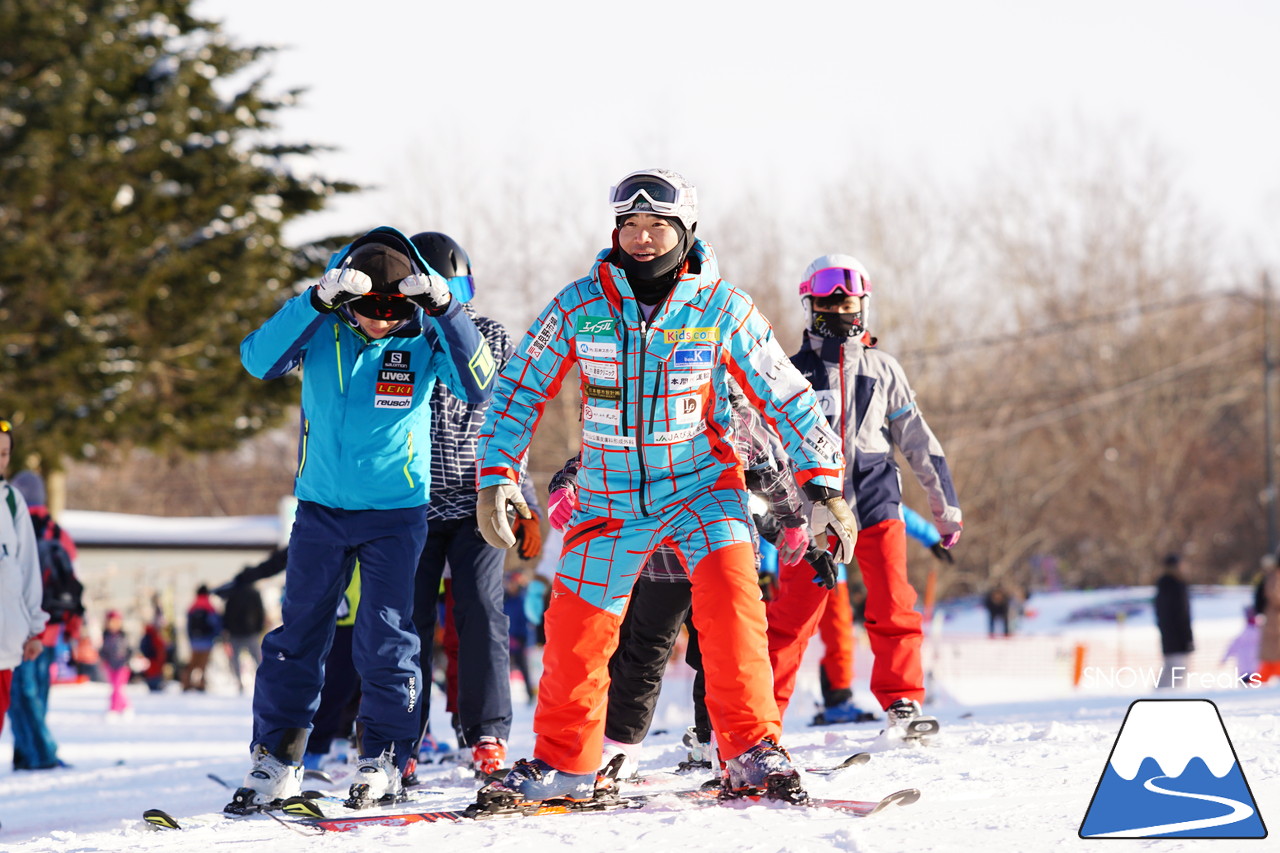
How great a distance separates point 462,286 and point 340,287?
1233mm

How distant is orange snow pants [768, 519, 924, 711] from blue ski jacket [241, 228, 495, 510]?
1.70m

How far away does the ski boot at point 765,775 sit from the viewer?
3896mm

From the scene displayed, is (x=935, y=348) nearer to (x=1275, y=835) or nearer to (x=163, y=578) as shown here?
(x=163, y=578)

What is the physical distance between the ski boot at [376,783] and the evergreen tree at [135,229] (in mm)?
18491

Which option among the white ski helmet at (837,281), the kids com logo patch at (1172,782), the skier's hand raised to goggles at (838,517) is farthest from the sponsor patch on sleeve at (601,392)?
the white ski helmet at (837,281)

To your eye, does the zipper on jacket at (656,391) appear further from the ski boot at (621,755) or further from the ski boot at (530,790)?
the ski boot at (621,755)

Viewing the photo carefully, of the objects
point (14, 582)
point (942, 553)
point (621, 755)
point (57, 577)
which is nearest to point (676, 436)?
point (621, 755)

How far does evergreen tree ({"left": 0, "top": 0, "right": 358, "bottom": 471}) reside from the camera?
70.1 ft

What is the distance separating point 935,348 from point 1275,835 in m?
33.0

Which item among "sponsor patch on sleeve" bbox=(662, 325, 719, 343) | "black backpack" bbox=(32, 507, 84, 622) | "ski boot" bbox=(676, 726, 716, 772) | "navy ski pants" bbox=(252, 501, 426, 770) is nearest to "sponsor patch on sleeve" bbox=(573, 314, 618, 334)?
"sponsor patch on sleeve" bbox=(662, 325, 719, 343)

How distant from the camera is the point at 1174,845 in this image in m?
3.37

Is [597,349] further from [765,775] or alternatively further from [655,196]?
[765,775]

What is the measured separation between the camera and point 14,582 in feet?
19.3

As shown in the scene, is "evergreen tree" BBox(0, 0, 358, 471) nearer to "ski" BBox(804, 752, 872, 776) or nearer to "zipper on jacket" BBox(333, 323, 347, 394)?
"zipper on jacket" BBox(333, 323, 347, 394)
